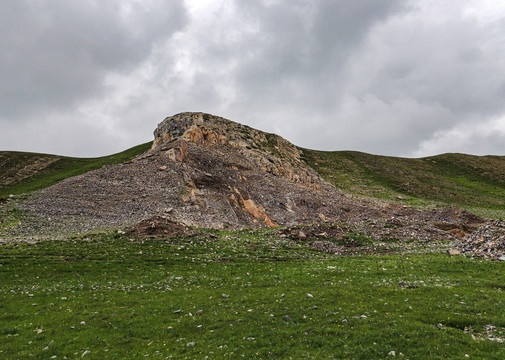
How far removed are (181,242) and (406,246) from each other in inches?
1138

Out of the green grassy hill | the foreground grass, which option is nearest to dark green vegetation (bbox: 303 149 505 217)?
the green grassy hill

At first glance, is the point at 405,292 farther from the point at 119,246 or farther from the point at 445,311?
the point at 119,246

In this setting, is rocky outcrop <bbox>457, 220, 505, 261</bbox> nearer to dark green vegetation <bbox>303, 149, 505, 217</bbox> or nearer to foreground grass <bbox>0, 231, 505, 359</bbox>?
foreground grass <bbox>0, 231, 505, 359</bbox>

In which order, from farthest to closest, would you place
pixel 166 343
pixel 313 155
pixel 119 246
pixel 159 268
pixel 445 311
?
1. pixel 313 155
2. pixel 119 246
3. pixel 159 268
4. pixel 445 311
5. pixel 166 343

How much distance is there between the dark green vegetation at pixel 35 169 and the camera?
324ft

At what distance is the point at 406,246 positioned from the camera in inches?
1342

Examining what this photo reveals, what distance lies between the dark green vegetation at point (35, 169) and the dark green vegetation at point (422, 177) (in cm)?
10558

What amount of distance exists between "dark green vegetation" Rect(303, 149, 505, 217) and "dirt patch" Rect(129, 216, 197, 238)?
A: 283 ft

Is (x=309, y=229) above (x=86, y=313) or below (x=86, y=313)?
above

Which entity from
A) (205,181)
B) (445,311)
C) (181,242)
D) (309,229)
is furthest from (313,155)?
(445,311)

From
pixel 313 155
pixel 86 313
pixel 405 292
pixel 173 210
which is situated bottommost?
pixel 86 313

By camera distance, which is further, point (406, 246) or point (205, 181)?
point (205, 181)

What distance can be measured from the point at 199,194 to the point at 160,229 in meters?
20.7

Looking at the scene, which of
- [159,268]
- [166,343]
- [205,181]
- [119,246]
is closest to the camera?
[166,343]
